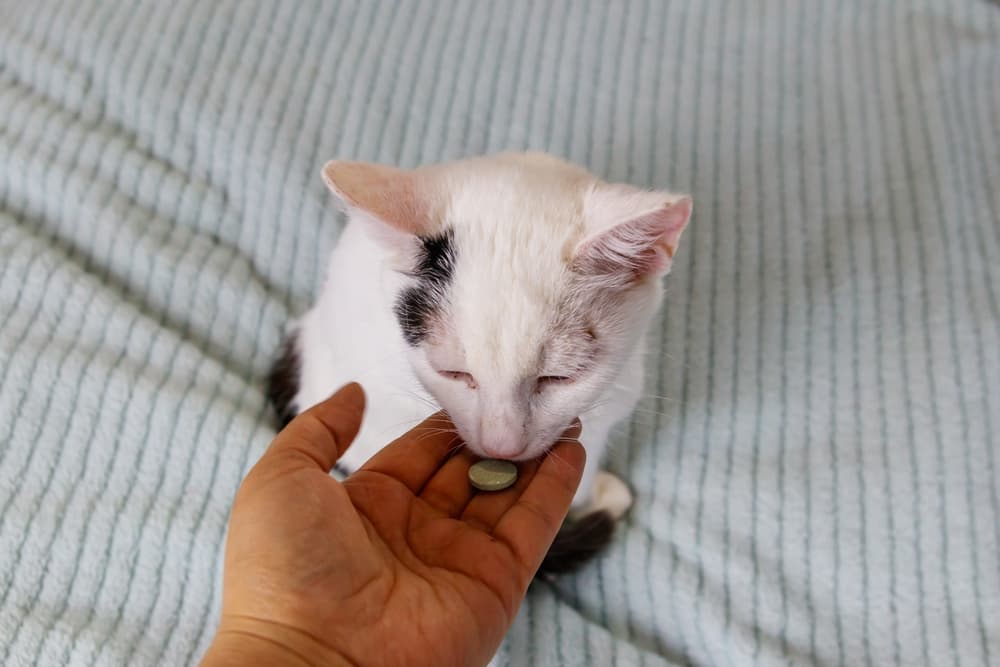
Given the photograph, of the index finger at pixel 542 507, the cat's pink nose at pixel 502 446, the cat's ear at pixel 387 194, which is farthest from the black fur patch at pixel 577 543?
the cat's ear at pixel 387 194

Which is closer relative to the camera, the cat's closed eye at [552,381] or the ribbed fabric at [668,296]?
the cat's closed eye at [552,381]

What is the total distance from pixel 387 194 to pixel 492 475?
484mm

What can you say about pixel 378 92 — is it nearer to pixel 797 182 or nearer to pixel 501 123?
pixel 501 123

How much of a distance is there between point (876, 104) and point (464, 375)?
5.50 ft

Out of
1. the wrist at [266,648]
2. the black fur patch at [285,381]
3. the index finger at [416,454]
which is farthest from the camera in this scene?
the black fur patch at [285,381]

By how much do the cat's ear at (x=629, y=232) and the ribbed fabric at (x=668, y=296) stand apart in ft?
2.17

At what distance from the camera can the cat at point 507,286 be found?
3.51 feet

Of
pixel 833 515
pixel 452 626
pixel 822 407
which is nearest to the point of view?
pixel 452 626

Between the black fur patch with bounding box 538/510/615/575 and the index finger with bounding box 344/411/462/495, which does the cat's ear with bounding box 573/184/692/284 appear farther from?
the black fur patch with bounding box 538/510/615/575

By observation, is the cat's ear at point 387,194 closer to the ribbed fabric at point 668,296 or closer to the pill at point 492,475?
the pill at point 492,475

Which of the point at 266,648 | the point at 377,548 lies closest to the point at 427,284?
the point at 377,548

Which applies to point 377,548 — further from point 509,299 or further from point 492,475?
point 509,299

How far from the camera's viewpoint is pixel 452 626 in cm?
103

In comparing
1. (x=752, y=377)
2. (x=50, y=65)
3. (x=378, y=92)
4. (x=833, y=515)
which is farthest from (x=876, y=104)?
(x=50, y=65)
